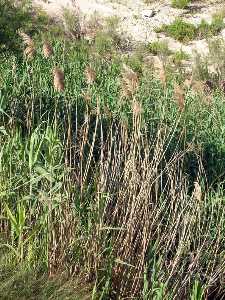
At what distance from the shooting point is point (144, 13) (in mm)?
12570

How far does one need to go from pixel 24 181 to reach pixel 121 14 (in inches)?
377

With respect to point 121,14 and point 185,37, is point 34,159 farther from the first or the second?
point 121,14

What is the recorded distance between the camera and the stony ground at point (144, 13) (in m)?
11.7

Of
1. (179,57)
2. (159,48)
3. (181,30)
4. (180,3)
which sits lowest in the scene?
(179,57)

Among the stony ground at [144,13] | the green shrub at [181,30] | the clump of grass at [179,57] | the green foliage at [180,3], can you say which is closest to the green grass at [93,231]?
the clump of grass at [179,57]

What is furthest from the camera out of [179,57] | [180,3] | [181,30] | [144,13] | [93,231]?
[180,3]

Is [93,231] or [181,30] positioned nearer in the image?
[93,231]

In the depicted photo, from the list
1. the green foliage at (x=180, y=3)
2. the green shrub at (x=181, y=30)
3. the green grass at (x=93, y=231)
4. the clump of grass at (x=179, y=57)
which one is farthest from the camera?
the green foliage at (x=180, y=3)

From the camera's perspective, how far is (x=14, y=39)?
28.5ft

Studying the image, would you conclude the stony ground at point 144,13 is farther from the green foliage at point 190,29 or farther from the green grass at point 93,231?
the green grass at point 93,231

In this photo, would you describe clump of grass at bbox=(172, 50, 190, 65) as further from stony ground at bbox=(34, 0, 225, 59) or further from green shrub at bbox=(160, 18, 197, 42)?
green shrub at bbox=(160, 18, 197, 42)

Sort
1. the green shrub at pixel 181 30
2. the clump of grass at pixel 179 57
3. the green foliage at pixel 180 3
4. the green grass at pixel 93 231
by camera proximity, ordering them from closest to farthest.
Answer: the green grass at pixel 93 231 → the clump of grass at pixel 179 57 → the green shrub at pixel 181 30 → the green foliage at pixel 180 3

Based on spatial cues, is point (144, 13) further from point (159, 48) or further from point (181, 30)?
point (159, 48)

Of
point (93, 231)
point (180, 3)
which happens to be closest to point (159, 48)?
point (180, 3)
